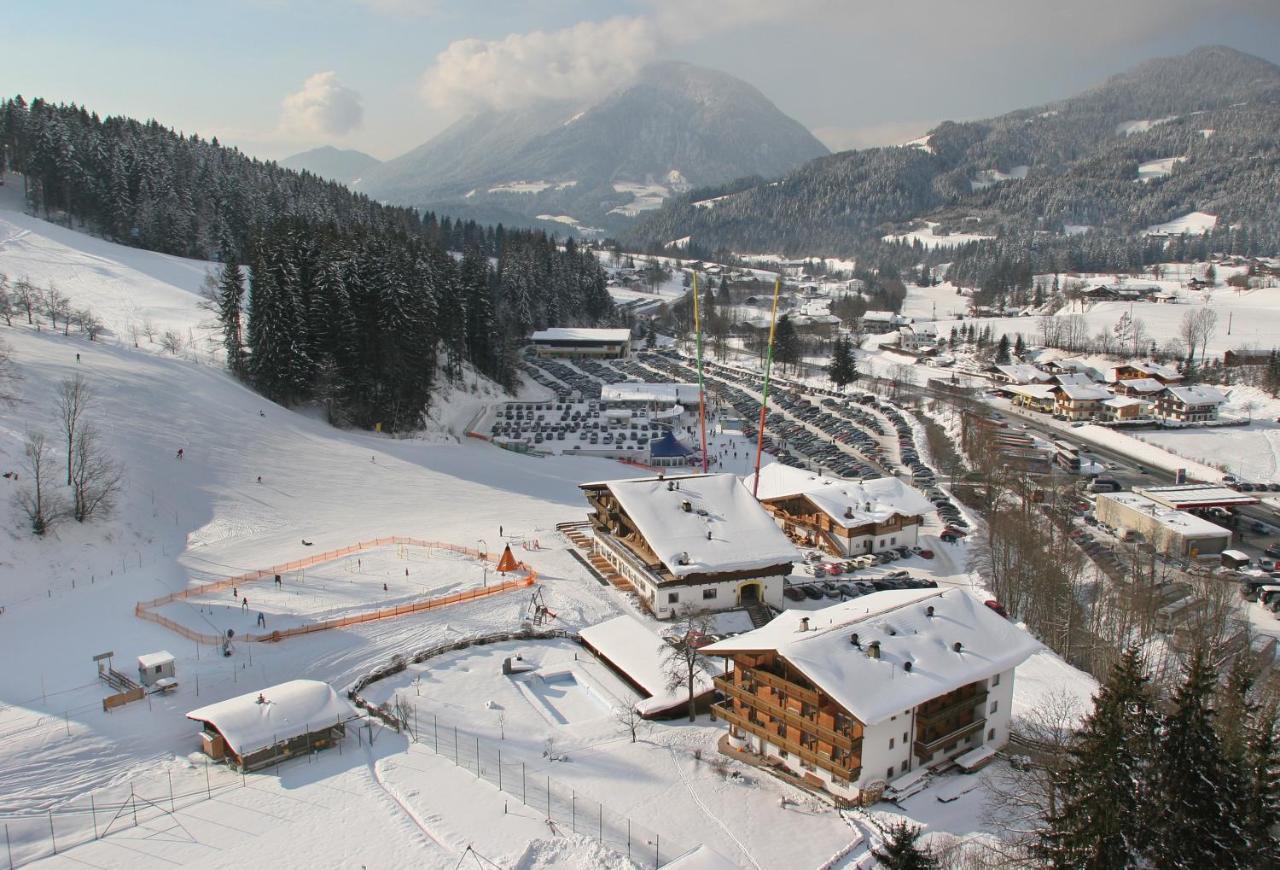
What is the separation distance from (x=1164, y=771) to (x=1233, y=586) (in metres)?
31.6

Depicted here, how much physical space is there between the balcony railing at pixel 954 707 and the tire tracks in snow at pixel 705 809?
5.65m

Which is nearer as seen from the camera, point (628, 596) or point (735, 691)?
point (735, 691)

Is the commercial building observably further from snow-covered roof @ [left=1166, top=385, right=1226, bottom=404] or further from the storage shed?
the storage shed

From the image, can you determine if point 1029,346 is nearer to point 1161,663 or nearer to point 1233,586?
point 1233,586

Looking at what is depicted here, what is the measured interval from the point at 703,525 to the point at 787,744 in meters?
13.0

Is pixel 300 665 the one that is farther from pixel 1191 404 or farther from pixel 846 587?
pixel 1191 404

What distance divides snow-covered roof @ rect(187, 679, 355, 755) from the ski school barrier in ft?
19.1

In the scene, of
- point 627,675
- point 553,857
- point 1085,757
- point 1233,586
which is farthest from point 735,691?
point 1233,586

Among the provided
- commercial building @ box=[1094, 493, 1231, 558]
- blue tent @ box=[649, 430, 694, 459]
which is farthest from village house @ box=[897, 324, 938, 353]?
commercial building @ box=[1094, 493, 1231, 558]

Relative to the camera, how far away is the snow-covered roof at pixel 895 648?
757 inches

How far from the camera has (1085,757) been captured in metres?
13.7

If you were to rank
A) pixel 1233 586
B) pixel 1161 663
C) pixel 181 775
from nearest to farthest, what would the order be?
pixel 181 775, pixel 1161 663, pixel 1233 586

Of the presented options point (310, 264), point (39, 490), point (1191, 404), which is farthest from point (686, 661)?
point (1191, 404)

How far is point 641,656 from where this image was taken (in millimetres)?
26141
